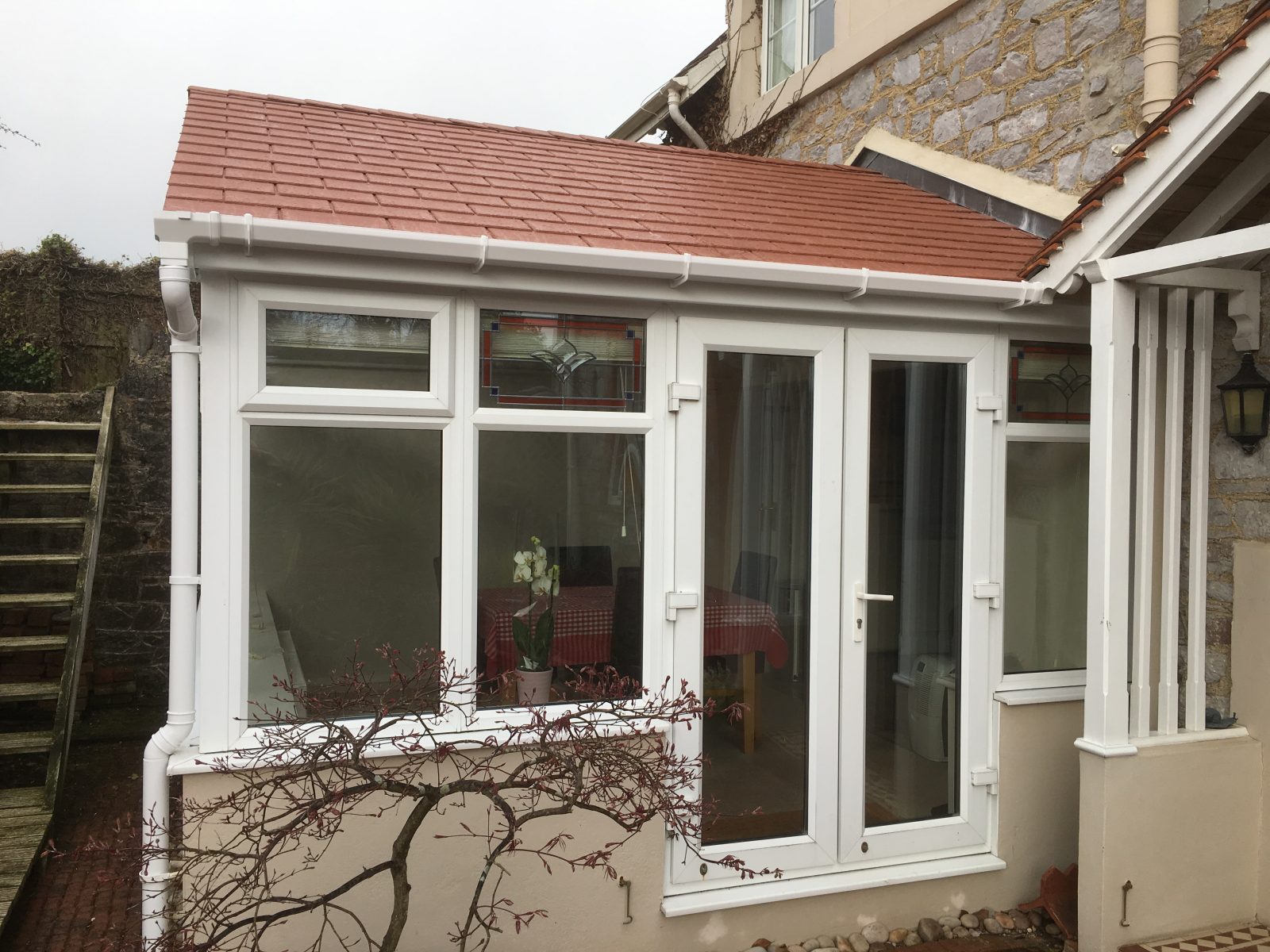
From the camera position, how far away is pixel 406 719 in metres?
3.78

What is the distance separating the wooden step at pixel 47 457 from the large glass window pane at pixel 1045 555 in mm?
6011

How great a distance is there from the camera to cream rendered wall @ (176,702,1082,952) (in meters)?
3.76

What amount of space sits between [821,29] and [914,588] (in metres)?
5.26

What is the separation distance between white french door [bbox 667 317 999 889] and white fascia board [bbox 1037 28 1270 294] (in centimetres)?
52

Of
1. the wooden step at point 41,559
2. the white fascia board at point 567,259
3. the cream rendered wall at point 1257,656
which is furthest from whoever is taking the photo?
the wooden step at point 41,559

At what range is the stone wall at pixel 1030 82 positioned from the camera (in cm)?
505

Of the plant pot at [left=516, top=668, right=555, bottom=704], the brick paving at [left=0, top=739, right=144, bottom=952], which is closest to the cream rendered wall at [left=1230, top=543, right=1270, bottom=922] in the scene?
the plant pot at [left=516, top=668, right=555, bottom=704]

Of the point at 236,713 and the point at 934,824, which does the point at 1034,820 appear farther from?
the point at 236,713

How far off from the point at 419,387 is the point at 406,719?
4.01 ft

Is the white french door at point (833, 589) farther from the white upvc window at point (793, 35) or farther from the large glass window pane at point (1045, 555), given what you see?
the white upvc window at point (793, 35)

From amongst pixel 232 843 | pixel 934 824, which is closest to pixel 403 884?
pixel 232 843

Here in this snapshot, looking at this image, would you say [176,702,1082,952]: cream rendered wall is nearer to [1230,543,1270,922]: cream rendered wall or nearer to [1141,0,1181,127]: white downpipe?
[1230,543,1270,922]: cream rendered wall

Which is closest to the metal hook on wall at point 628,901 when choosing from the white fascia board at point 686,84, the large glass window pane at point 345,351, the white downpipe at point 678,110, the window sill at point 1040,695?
the window sill at point 1040,695

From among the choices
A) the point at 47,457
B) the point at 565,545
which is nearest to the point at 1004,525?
the point at 565,545
